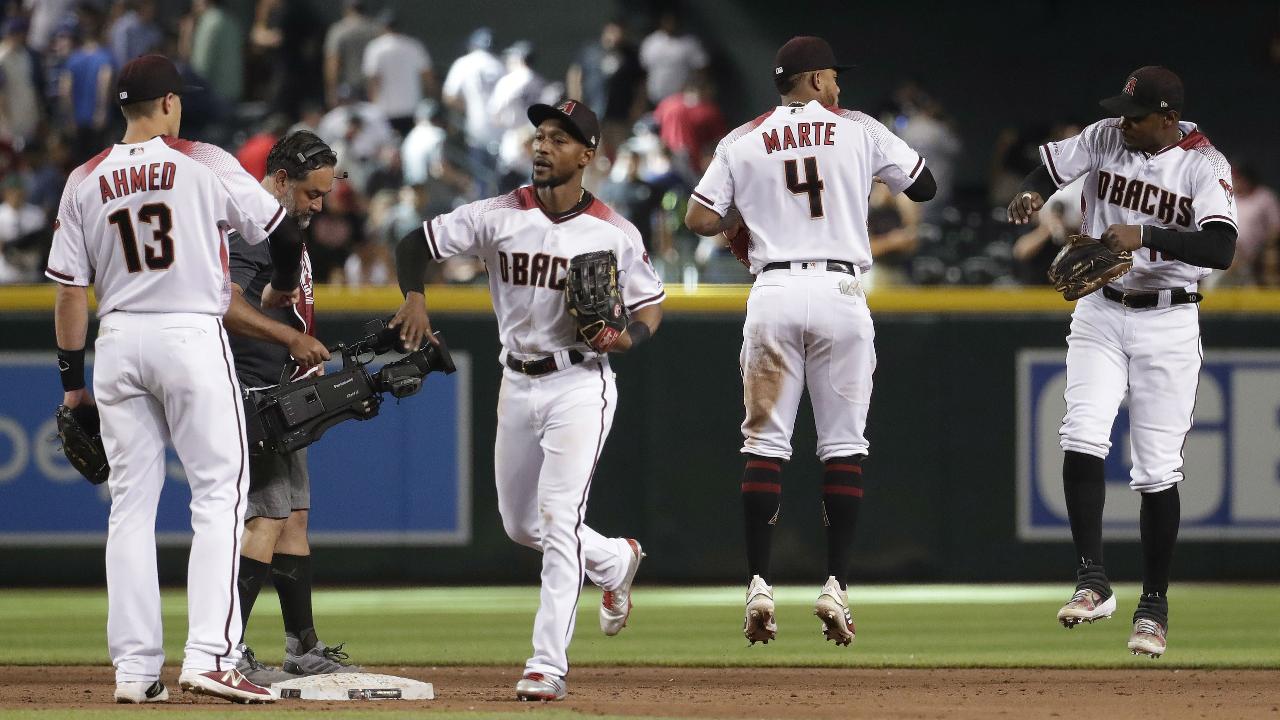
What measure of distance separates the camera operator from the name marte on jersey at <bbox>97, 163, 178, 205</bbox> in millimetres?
671

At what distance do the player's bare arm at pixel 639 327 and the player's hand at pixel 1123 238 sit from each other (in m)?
1.78

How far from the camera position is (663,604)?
10.5 meters

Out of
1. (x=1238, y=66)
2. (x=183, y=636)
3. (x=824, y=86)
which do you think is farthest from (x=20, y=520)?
(x=1238, y=66)

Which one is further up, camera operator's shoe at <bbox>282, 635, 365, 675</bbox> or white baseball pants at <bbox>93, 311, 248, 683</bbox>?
white baseball pants at <bbox>93, 311, 248, 683</bbox>

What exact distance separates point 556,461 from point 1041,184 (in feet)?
8.19

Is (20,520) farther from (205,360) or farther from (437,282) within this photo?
(205,360)

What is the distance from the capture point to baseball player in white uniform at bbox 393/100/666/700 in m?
6.11

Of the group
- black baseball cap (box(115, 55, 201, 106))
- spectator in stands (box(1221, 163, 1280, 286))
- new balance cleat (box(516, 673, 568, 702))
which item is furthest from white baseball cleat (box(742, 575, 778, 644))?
spectator in stands (box(1221, 163, 1280, 286))

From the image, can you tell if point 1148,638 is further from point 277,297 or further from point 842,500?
point 277,297

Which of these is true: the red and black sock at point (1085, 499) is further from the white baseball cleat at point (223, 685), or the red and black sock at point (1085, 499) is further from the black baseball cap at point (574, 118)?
the white baseball cleat at point (223, 685)

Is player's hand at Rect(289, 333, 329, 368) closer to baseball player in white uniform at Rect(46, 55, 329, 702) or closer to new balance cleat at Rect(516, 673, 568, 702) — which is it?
baseball player in white uniform at Rect(46, 55, 329, 702)

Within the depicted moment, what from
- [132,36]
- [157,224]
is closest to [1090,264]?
[157,224]

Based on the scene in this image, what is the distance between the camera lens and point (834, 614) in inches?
259

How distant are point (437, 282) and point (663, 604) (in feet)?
10.7
